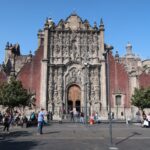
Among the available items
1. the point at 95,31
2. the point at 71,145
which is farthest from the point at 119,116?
the point at 71,145

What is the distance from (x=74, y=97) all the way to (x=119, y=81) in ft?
26.3

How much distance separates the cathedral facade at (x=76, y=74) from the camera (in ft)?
143

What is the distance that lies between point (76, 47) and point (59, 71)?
17.1ft

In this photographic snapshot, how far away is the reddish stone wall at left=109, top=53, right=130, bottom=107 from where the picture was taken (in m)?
44.0

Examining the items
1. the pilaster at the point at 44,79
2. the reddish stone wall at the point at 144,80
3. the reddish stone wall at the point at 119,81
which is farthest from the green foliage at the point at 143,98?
the pilaster at the point at 44,79

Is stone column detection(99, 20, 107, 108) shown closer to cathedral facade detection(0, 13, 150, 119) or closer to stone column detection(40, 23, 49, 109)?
cathedral facade detection(0, 13, 150, 119)

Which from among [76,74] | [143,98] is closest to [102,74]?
[76,74]

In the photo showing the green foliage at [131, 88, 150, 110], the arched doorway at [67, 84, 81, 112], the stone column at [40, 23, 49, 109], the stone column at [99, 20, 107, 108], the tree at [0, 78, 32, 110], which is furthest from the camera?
the arched doorway at [67, 84, 81, 112]

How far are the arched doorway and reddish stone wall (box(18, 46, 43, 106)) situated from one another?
17.5ft

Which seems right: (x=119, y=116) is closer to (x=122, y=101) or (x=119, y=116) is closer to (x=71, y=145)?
(x=122, y=101)

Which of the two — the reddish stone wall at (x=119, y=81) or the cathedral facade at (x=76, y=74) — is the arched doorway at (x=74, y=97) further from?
the reddish stone wall at (x=119, y=81)

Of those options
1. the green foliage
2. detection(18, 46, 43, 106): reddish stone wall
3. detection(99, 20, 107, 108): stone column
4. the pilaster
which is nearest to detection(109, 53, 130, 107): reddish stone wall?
detection(99, 20, 107, 108): stone column

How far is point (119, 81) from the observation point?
1752 inches

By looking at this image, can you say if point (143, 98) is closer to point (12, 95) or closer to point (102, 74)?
point (102, 74)
